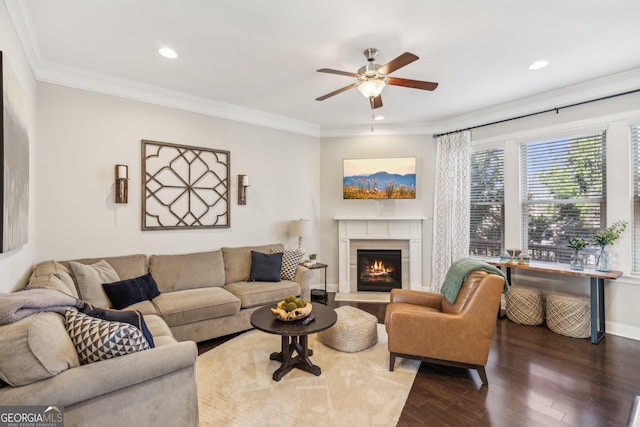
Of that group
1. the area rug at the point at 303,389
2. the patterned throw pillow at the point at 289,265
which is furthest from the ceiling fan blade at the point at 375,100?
the area rug at the point at 303,389

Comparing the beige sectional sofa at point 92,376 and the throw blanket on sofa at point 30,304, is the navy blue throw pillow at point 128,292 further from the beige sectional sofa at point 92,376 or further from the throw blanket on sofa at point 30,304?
the throw blanket on sofa at point 30,304

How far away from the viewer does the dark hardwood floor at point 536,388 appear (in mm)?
2092

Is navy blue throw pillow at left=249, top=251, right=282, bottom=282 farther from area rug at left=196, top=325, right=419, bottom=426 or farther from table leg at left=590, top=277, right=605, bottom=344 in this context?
table leg at left=590, top=277, right=605, bottom=344

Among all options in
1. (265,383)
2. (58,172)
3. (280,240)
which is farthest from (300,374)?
(58,172)

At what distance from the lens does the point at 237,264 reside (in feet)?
13.7

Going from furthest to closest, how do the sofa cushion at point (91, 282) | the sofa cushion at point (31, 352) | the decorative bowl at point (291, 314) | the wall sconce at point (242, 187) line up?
the wall sconce at point (242, 187) < the sofa cushion at point (91, 282) < the decorative bowl at point (291, 314) < the sofa cushion at point (31, 352)

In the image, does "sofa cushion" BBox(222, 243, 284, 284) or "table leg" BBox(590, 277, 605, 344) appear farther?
"sofa cushion" BBox(222, 243, 284, 284)

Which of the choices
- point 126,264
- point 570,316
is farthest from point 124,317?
point 570,316

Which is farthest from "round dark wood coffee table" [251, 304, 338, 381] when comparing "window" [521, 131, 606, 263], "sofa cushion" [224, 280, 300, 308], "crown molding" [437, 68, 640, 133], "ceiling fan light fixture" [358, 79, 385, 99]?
"crown molding" [437, 68, 640, 133]

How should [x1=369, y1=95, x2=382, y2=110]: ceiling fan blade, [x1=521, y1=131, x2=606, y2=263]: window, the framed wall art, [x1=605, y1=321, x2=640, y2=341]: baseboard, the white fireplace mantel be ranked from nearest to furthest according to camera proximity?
the framed wall art, [x1=369, y1=95, x2=382, y2=110]: ceiling fan blade, [x1=605, y1=321, x2=640, y2=341]: baseboard, [x1=521, y1=131, x2=606, y2=263]: window, the white fireplace mantel

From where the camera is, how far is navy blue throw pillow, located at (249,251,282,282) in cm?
410

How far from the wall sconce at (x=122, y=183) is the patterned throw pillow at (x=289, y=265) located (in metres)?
2.10

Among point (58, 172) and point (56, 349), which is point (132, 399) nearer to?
point (56, 349)

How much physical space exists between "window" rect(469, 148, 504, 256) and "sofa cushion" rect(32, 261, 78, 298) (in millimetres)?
5050
